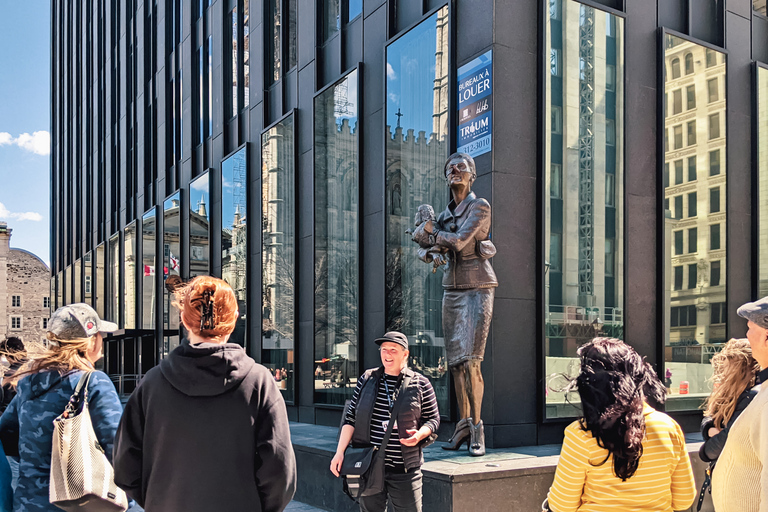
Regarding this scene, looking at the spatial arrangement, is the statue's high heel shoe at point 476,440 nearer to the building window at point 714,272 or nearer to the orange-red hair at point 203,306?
the orange-red hair at point 203,306

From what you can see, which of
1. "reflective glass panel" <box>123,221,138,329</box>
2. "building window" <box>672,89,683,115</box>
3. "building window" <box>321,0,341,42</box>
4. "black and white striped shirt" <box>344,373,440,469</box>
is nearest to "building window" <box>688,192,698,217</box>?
"building window" <box>672,89,683,115</box>

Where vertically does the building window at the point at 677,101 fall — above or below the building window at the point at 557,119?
above

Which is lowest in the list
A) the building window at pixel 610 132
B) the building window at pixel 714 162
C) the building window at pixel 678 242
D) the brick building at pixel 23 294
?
the brick building at pixel 23 294

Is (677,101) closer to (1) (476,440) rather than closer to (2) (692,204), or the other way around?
(2) (692,204)

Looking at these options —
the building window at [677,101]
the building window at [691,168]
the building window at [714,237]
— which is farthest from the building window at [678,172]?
the building window at [714,237]

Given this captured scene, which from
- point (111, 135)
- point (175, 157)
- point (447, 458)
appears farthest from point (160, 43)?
point (447, 458)

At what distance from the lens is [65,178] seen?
48094mm

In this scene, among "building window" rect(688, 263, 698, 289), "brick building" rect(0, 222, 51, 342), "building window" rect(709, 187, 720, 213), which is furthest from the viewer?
"brick building" rect(0, 222, 51, 342)

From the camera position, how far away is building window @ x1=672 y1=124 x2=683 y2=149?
12.4 meters

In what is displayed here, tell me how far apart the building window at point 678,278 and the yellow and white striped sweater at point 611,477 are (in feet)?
30.9

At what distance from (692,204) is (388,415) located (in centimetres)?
830

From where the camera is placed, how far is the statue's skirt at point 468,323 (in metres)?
8.56

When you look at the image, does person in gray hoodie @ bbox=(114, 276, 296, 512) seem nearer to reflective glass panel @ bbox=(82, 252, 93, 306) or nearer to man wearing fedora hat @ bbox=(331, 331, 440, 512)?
man wearing fedora hat @ bbox=(331, 331, 440, 512)

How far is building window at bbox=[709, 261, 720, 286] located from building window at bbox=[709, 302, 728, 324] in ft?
1.13
